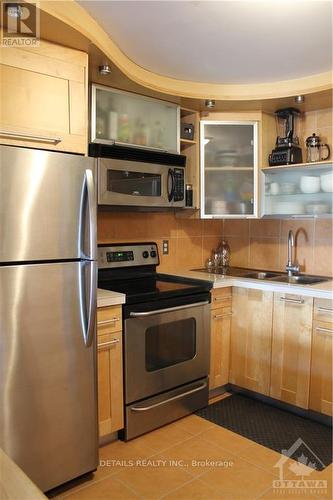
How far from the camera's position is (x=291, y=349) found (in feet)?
8.70

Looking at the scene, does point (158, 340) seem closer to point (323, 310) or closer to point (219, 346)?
point (219, 346)

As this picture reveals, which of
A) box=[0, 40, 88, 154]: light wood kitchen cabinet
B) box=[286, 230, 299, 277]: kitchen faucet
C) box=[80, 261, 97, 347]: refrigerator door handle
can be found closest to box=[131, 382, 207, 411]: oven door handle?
box=[80, 261, 97, 347]: refrigerator door handle

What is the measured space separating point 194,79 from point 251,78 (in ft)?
1.25

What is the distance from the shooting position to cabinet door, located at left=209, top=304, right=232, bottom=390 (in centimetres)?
289

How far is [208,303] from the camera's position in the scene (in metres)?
2.76

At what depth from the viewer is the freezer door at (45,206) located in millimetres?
1624

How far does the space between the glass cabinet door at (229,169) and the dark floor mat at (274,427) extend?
4.65 ft

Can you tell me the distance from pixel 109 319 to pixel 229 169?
162 cm

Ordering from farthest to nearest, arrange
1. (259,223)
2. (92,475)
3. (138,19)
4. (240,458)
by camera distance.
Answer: (259,223)
(240,458)
(92,475)
(138,19)

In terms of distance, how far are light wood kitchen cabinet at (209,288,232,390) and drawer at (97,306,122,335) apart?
0.84m

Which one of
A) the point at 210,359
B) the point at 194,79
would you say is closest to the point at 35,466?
the point at 210,359

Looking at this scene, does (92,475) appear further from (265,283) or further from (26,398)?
(265,283)

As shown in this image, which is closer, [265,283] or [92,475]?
[92,475]

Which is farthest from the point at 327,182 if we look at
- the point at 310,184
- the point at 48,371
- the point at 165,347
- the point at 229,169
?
the point at 48,371
